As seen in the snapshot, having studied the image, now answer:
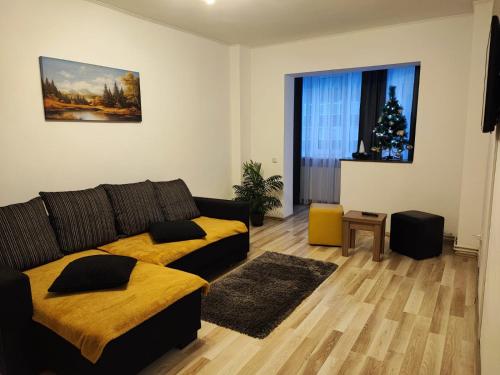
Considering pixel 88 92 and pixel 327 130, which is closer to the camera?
pixel 88 92

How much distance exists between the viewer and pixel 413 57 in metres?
4.29

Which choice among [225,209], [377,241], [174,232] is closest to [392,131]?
[377,241]

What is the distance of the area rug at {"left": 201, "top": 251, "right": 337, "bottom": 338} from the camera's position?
8.71ft

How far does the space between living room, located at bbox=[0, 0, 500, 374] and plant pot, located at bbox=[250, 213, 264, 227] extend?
16 cm

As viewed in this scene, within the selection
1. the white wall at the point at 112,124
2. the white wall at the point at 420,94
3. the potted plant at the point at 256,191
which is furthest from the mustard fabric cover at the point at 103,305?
the white wall at the point at 420,94

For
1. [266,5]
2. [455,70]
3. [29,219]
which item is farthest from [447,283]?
[29,219]

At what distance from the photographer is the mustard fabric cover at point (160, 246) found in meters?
2.86

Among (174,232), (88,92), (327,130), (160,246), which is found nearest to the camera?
(160,246)

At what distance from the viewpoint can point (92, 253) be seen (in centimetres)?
287

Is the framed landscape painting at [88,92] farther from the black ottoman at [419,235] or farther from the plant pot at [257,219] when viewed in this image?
the black ottoman at [419,235]

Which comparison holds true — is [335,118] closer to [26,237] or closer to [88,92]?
[88,92]

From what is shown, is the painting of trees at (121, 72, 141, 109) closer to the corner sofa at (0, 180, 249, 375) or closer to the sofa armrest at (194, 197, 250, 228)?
the corner sofa at (0, 180, 249, 375)

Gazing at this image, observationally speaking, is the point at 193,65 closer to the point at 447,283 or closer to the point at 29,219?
the point at 29,219

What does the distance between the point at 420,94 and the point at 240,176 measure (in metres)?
2.76
